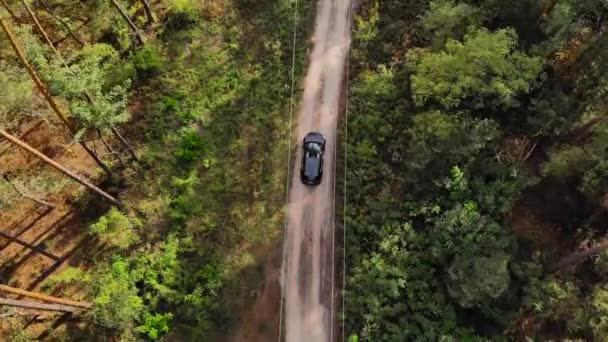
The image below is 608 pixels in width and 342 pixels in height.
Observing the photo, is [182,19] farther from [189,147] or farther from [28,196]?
[28,196]

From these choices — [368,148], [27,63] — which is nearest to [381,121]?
[368,148]

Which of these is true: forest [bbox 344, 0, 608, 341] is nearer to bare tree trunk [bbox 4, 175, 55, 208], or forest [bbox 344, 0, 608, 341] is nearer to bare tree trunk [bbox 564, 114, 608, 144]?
bare tree trunk [bbox 564, 114, 608, 144]

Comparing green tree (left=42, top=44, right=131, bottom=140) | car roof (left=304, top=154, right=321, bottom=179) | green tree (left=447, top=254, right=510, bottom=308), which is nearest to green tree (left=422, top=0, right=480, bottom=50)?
car roof (left=304, top=154, right=321, bottom=179)

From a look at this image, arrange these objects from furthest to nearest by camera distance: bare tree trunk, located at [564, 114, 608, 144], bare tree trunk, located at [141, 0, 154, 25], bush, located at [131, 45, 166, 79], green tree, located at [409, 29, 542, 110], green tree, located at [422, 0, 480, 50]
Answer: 1. bush, located at [131, 45, 166, 79]
2. bare tree trunk, located at [141, 0, 154, 25]
3. green tree, located at [422, 0, 480, 50]
4. green tree, located at [409, 29, 542, 110]
5. bare tree trunk, located at [564, 114, 608, 144]

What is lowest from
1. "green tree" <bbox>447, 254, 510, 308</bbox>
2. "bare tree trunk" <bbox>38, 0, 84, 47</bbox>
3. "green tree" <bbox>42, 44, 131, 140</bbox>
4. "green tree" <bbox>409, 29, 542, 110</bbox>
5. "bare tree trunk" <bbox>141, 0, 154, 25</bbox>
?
"green tree" <bbox>447, 254, 510, 308</bbox>

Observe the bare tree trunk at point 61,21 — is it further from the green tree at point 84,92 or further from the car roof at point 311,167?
the car roof at point 311,167

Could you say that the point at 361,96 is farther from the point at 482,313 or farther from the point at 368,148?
the point at 482,313

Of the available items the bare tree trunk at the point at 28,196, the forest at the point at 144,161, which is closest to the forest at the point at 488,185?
the forest at the point at 144,161
